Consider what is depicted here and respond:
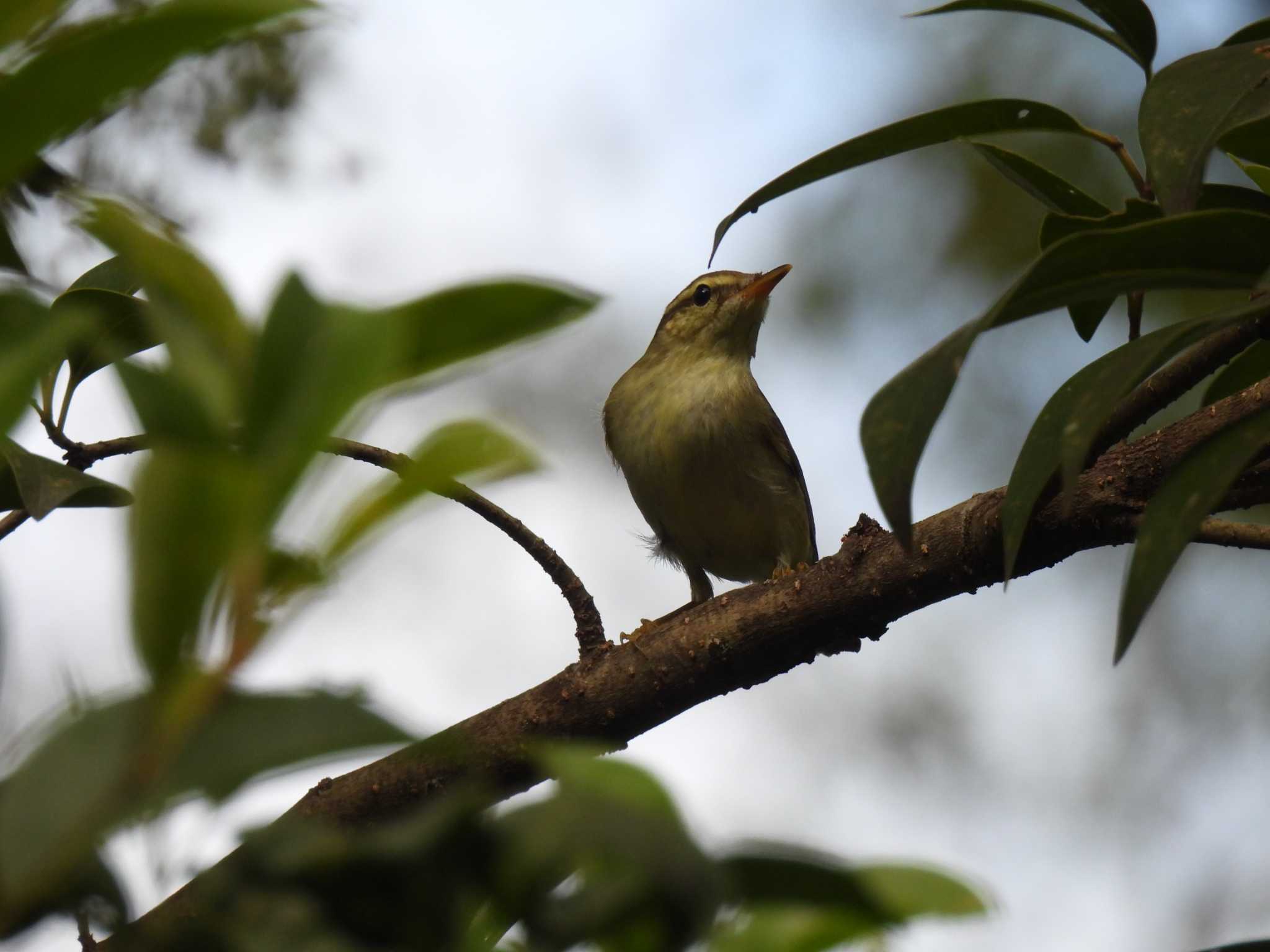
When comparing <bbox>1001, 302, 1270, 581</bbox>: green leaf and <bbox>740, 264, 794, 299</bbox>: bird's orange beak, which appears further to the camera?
<bbox>740, 264, 794, 299</bbox>: bird's orange beak

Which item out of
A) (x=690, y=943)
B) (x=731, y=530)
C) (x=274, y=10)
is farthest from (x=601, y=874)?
(x=731, y=530)

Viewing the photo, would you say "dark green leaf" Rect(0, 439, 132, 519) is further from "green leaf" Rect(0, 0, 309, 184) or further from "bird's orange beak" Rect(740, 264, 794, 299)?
"bird's orange beak" Rect(740, 264, 794, 299)

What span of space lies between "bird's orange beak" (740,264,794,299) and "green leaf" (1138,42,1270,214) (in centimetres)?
431

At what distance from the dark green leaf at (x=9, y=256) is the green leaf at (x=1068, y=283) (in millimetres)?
897

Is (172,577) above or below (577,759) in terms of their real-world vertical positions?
above

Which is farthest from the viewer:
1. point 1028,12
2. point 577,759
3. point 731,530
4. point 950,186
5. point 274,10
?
point 950,186

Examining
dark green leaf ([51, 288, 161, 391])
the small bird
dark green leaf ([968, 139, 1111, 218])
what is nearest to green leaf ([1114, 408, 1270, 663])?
dark green leaf ([968, 139, 1111, 218])

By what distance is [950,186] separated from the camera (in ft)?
33.5

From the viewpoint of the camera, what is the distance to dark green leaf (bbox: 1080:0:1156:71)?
7.44 feet

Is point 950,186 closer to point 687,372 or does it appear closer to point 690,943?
point 687,372

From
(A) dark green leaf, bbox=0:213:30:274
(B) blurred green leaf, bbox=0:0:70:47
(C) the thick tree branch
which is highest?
(A) dark green leaf, bbox=0:213:30:274

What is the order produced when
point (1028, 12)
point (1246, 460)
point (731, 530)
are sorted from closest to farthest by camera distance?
1. point (1246, 460)
2. point (1028, 12)
3. point (731, 530)

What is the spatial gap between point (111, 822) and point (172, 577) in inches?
4.6

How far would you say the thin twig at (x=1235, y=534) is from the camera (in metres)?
2.04
